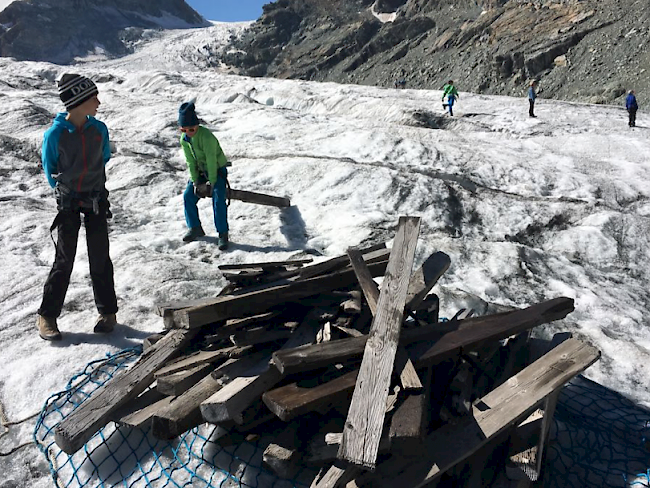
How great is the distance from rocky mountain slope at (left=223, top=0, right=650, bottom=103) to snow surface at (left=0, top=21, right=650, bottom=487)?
1766 cm

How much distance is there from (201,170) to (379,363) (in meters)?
4.68

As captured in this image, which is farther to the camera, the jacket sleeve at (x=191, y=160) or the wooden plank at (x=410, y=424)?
the jacket sleeve at (x=191, y=160)

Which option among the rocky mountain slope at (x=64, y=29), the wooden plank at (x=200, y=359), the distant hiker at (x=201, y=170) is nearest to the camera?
the wooden plank at (x=200, y=359)

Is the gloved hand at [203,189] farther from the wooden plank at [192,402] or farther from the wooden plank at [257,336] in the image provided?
the wooden plank at [192,402]

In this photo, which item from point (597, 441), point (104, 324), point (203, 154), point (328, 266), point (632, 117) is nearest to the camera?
point (597, 441)

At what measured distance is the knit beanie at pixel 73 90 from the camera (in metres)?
3.93

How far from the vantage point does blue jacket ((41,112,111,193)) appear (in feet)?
13.3

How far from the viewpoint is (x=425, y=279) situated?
Answer: 402 centimetres

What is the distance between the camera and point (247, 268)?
4.62 metres

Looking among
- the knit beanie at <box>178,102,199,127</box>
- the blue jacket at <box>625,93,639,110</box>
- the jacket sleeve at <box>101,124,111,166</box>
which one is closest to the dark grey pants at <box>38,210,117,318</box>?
the jacket sleeve at <box>101,124,111,166</box>

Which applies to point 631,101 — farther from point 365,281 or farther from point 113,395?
point 113,395

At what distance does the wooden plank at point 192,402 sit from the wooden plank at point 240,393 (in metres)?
0.10

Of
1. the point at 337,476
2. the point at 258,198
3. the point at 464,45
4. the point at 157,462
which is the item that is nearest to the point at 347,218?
the point at 258,198

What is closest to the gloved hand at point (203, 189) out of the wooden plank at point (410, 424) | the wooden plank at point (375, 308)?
the wooden plank at point (375, 308)
